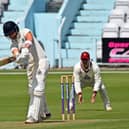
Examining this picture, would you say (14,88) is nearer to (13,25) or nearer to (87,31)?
(13,25)

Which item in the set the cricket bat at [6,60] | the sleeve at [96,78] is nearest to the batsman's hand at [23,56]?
the cricket bat at [6,60]

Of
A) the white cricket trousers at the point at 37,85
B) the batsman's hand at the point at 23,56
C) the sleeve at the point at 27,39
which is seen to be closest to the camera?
the batsman's hand at the point at 23,56

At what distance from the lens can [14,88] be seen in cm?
2694

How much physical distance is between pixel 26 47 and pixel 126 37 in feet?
96.0

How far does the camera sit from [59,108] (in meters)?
19.4

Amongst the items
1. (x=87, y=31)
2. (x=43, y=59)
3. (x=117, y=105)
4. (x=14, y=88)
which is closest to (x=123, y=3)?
(x=87, y=31)

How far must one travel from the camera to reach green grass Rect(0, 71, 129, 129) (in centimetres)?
1384

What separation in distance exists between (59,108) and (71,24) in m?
26.7

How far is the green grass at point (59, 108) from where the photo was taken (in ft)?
45.4

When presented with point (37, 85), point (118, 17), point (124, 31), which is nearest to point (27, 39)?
point (37, 85)

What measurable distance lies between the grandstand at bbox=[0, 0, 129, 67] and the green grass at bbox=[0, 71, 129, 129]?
36.8 ft

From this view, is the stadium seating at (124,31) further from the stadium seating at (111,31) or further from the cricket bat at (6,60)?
the cricket bat at (6,60)

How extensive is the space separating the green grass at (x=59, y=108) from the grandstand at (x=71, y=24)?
11229 mm

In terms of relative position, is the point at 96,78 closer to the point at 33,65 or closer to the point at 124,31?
the point at 33,65
